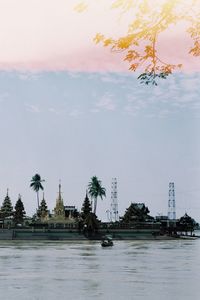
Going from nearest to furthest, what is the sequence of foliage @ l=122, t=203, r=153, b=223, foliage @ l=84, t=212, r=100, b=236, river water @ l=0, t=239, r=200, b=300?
river water @ l=0, t=239, r=200, b=300 → foliage @ l=84, t=212, r=100, b=236 → foliage @ l=122, t=203, r=153, b=223

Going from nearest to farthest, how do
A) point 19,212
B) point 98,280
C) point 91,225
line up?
point 98,280, point 91,225, point 19,212

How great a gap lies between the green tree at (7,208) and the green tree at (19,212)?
1257mm

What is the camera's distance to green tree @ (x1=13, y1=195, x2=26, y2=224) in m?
110

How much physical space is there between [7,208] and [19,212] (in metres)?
2.94

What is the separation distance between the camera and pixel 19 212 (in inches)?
4424

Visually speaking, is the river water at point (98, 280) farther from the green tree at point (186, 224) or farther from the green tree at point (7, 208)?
the green tree at point (186, 224)

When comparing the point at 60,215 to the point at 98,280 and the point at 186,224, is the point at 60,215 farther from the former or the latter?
the point at 98,280

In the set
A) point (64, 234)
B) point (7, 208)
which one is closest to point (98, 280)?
point (64, 234)

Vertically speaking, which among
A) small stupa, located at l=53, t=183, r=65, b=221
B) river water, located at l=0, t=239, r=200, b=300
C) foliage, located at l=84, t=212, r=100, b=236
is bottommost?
river water, located at l=0, t=239, r=200, b=300

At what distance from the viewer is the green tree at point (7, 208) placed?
111012 millimetres

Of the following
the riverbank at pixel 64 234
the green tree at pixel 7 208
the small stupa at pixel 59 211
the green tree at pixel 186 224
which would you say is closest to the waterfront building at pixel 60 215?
the small stupa at pixel 59 211

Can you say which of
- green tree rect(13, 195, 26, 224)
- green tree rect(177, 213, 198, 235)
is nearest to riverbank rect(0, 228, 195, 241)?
green tree rect(13, 195, 26, 224)

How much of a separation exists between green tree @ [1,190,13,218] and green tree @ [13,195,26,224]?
4.12ft

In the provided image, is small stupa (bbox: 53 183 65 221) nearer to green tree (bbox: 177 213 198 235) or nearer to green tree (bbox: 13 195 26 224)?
green tree (bbox: 13 195 26 224)
